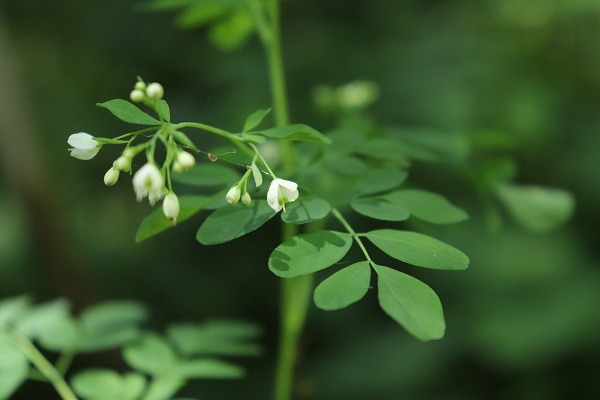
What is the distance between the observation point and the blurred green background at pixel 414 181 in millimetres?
3434

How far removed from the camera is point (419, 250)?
1.07 metres

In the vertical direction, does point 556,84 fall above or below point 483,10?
below

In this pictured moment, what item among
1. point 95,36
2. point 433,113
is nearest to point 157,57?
point 95,36

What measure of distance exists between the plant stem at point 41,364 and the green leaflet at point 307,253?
0.78m

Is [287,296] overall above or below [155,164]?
below

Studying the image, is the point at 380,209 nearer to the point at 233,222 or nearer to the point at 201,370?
the point at 233,222

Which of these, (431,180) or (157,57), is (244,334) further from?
(157,57)

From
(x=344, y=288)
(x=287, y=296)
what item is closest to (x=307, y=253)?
(x=344, y=288)

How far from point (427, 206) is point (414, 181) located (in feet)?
6.81

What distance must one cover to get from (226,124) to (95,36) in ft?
6.16

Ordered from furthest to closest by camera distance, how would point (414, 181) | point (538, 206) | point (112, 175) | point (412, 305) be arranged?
1. point (414, 181)
2. point (538, 206)
3. point (112, 175)
4. point (412, 305)

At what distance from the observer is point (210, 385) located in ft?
12.1

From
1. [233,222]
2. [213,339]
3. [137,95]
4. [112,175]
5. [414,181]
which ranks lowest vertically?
[414,181]

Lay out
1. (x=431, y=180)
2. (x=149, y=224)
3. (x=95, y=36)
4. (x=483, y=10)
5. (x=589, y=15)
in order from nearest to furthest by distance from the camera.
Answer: (x=149, y=224) < (x=431, y=180) < (x=589, y=15) < (x=483, y=10) < (x=95, y=36)
